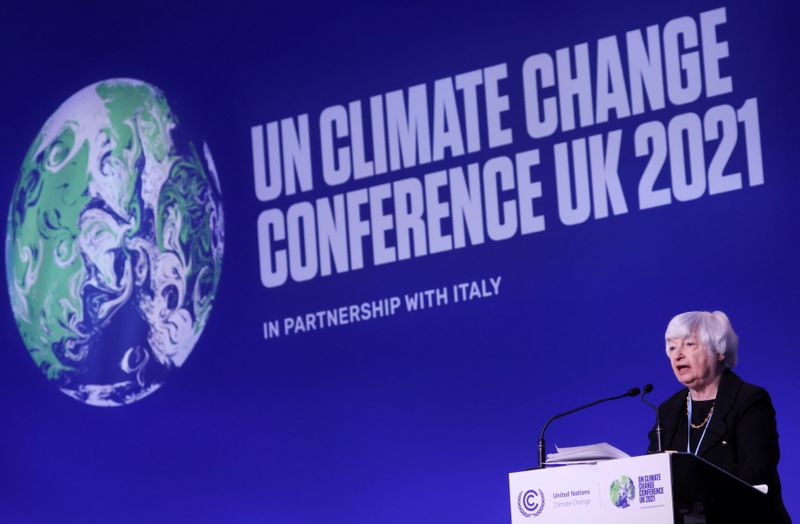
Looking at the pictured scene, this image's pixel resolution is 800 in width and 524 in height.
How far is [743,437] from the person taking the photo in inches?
170

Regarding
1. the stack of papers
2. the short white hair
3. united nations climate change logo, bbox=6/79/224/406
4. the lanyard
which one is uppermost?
united nations climate change logo, bbox=6/79/224/406

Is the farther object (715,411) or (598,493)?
(715,411)

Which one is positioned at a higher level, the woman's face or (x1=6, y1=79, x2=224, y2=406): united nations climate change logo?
(x1=6, y1=79, x2=224, y2=406): united nations climate change logo

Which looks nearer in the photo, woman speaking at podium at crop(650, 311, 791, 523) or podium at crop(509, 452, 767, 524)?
podium at crop(509, 452, 767, 524)

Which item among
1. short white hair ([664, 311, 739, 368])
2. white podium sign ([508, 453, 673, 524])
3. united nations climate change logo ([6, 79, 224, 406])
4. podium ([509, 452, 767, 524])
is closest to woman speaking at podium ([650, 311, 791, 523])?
short white hair ([664, 311, 739, 368])

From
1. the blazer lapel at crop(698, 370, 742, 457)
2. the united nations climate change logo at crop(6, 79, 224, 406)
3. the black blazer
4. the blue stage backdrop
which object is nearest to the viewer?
the black blazer

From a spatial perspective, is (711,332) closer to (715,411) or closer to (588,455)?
(715,411)

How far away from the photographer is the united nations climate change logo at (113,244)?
21.9 feet

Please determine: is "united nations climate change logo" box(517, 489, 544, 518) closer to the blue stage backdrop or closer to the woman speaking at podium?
the woman speaking at podium

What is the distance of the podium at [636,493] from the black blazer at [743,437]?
252mm

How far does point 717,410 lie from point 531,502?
827 mm

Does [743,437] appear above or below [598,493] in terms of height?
above

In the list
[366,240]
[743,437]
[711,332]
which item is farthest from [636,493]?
[366,240]

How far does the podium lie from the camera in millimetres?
3721
